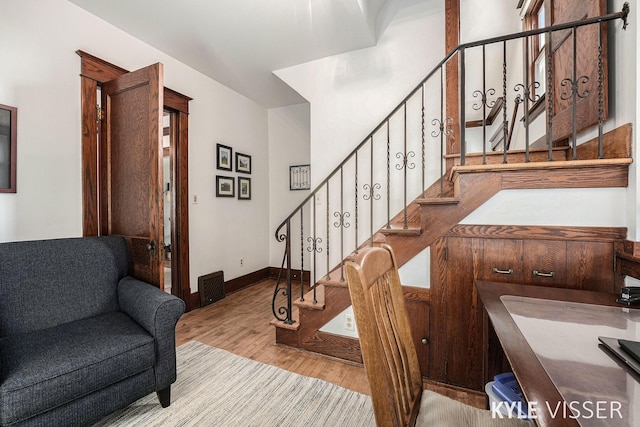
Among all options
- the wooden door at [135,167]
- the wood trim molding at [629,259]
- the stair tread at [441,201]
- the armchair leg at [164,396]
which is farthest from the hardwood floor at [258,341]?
the stair tread at [441,201]

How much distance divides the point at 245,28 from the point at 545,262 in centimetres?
299

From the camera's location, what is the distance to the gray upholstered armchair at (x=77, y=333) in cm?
119

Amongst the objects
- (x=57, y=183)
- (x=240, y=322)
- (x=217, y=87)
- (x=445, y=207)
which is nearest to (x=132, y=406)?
(x=240, y=322)

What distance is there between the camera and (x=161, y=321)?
1546mm

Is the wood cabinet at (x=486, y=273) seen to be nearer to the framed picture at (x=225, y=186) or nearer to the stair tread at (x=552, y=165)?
the stair tread at (x=552, y=165)

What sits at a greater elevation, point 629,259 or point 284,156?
point 284,156

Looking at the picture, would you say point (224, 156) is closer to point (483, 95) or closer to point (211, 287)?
point (211, 287)

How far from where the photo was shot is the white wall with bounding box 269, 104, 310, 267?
4.46 metres

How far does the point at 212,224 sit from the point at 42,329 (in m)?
2.11

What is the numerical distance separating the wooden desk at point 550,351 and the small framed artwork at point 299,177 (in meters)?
3.41

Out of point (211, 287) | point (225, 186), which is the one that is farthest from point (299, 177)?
point (211, 287)

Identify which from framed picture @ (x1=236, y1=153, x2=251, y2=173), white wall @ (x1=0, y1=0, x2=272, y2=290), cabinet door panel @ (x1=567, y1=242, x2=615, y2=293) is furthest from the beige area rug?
framed picture @ (x1=236, y1=153, x2=251, y2=173)

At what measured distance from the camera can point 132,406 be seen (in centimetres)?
164

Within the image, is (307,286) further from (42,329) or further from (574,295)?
(574,295)
